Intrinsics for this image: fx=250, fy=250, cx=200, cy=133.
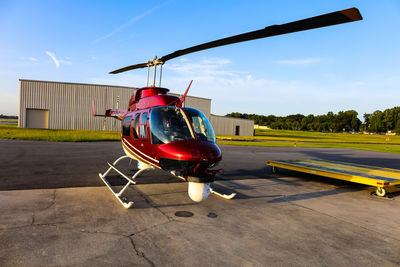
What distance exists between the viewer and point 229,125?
60500 mm

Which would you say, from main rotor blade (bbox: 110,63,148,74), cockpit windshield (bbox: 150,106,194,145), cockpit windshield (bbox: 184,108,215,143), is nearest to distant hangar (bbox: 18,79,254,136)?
main rotor blade (bbox: 110,63,148,74)

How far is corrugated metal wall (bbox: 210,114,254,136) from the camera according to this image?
57750 millimetres

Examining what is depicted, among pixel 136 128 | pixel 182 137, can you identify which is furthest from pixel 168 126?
pixel 136 128

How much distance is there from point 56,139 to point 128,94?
79.6 feet

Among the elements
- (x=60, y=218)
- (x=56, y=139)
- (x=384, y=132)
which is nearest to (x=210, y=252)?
(x=60, y=218)

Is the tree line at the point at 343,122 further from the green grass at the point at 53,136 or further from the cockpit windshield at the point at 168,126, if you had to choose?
the cockpit windshield at the point at 168,126

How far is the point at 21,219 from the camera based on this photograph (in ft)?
15.9

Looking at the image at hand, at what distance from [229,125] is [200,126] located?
55.3m

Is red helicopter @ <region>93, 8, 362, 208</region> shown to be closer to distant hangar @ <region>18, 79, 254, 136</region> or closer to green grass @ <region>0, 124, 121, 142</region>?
green grass @ <region>0, 124, 121, 142</region>

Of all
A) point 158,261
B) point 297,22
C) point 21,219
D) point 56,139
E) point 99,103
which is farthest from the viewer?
point 99,103

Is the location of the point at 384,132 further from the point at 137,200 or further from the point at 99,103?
the point at 137,200

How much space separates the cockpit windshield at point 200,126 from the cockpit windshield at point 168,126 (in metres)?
0.20

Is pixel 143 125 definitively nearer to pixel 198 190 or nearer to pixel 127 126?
pixel 127 126

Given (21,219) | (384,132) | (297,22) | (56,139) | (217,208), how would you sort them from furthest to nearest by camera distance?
(384,132), (56,139), (217,208), (21,219), (297,22)
